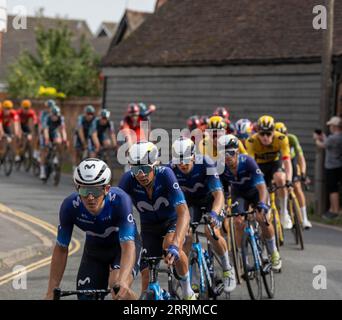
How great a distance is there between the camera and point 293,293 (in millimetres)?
11672

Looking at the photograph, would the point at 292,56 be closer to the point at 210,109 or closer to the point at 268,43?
the point at 268,43

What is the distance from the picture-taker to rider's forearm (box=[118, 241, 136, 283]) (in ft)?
24.5

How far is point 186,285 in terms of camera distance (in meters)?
9.51

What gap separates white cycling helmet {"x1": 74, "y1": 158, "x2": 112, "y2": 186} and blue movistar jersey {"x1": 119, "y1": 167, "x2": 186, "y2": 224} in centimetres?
170

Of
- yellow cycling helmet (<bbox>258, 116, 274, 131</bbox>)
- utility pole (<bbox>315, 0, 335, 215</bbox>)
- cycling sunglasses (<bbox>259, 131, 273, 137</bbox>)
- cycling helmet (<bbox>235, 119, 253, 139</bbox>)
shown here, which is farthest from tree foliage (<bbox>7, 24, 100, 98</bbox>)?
yellow cycling helmet (<bbox>258, 116, 274, 131</bbox>)

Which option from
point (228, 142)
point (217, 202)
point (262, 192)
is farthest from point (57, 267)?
point (262, 192)

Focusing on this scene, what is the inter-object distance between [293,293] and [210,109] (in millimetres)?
17905

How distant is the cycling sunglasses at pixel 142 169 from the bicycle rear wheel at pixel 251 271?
92.2 inches

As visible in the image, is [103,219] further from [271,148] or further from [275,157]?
[275,157]

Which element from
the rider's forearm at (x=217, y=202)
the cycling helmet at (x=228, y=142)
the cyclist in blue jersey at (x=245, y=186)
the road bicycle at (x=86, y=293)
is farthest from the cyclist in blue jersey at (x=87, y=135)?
the road bicycle at (x=86, y=293)

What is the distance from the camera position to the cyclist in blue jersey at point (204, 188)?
10.6m

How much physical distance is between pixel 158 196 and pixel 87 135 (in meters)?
15.2

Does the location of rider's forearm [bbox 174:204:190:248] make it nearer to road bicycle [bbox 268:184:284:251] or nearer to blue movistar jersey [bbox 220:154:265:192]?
blue movistar jersey [bbox 220:154:265:192]
